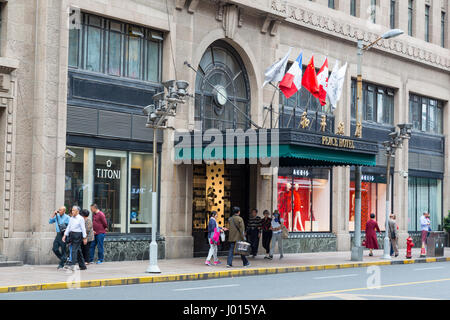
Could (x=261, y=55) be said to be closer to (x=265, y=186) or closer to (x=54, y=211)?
(x=265, y=186)

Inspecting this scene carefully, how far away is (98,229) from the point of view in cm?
2391

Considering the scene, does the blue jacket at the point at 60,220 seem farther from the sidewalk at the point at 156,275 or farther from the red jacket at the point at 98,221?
the red jacket at the point at 98,221

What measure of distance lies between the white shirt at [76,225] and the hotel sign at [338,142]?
9.02 m

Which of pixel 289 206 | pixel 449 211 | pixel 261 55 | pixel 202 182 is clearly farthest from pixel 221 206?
pixel 449 211

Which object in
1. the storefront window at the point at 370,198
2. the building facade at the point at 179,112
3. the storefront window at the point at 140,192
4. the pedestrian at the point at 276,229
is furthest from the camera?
the storefront window at the point at 370,198

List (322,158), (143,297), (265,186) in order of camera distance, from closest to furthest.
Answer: (143,297), (322,158), (265,186)

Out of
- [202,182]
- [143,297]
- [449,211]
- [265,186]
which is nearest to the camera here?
[143,297]

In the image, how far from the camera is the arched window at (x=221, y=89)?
29.1 meters

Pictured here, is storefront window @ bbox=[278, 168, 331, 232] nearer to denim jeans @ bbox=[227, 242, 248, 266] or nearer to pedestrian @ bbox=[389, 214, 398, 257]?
pedestrian @ bbox=[389, 214, 398, 257]

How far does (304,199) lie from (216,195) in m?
5.73

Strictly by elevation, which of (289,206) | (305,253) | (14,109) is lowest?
(305,253)

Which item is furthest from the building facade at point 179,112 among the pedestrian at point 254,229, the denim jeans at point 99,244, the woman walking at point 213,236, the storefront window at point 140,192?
the woman walking at point 213,236

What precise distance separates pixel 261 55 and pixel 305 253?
860 cm

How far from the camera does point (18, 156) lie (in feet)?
75.2
